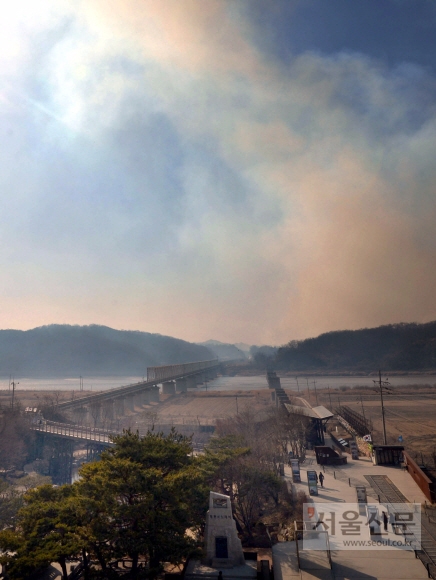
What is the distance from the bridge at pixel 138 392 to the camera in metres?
77.4

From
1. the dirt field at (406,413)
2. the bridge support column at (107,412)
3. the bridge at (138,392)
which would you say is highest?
the bridge at (138,392)

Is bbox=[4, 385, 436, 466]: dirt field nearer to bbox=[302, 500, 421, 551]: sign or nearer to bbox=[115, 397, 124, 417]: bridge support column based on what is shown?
bbox=[115, 397, 124, 417]: bridge support column

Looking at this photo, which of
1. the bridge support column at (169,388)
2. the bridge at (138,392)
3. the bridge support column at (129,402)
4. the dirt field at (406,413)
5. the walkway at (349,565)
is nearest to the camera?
the walkway at (349,565)

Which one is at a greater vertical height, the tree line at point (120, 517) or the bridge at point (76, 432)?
the tree line at point (120, 517)

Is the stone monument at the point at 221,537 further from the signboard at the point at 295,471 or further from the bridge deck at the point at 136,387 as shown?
the bridge deck at the point at 136,387

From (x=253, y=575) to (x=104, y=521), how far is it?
6810 mm

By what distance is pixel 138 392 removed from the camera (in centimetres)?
9800

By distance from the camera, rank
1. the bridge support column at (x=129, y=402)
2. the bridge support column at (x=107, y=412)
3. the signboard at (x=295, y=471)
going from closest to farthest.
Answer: the signboard at (x=295, y=471), the bridge support column at (x=107, y=412), the bridge support column at (x=129, y=402)

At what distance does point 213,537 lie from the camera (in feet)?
60.8

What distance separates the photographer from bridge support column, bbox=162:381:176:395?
399ft

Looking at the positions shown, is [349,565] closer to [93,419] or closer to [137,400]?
[93,419]

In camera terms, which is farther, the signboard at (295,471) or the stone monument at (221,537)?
the signboard at (295,471)

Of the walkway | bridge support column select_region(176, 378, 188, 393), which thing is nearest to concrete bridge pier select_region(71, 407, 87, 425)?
bridge support column select_region(176, 378, 188, 393)

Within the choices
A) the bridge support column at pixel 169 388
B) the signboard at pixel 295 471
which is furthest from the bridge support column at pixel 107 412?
the signboard at pixel 295 471
